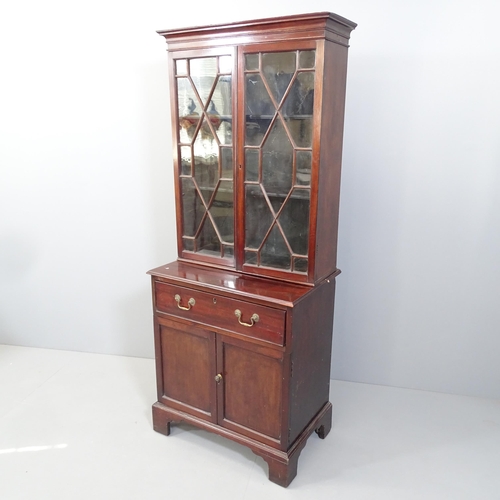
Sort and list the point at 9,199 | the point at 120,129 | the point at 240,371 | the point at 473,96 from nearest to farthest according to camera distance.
Answer: the point at 240,371, the point at 473,96, the point at 120,129, the point at 9,199

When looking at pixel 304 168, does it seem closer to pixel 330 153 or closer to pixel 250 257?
pixel 330 153

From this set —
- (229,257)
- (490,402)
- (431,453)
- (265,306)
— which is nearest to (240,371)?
(265,306)

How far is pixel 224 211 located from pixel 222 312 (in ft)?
1.45

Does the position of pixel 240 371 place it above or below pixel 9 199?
below

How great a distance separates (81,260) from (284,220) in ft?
5.03

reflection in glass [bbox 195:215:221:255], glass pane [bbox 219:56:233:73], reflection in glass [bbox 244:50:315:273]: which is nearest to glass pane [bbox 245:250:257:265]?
reflection in glass [bbox 244:50:315:273]

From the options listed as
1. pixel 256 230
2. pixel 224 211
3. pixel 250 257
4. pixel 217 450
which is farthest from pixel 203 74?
pixel 217 450

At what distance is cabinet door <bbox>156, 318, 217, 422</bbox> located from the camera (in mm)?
2061

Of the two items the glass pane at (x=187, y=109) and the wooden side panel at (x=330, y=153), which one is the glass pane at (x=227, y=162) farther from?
the wooden side panel at (x=330, y=153)

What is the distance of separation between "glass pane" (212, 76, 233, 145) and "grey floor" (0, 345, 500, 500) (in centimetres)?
139

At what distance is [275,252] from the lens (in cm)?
197

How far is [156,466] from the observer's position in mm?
2029

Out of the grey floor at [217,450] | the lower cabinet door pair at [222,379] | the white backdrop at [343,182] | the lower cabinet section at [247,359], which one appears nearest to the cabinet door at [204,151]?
the lower cabinet section at [247,359]

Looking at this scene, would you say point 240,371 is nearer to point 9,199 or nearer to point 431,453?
point 431,453
